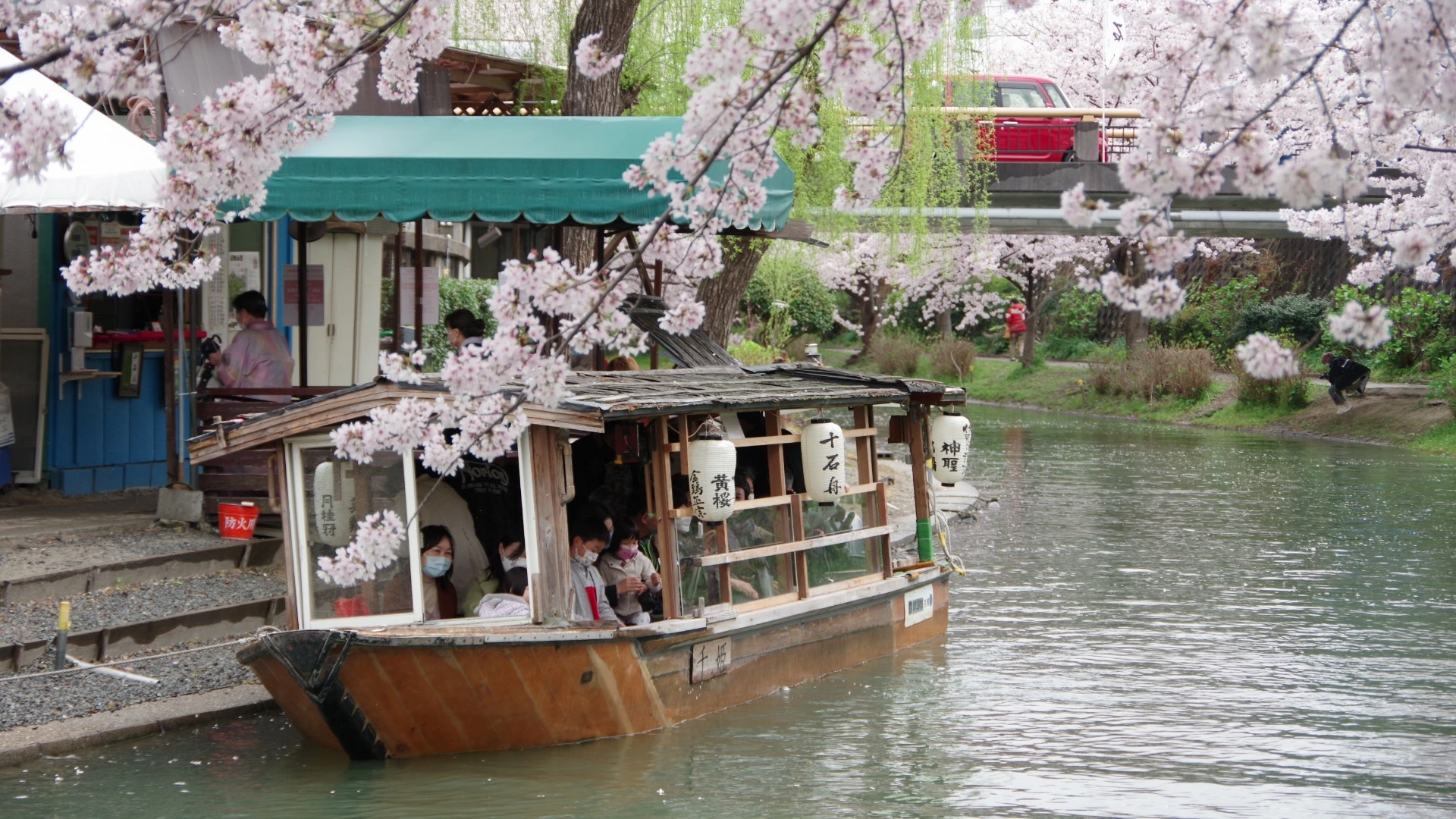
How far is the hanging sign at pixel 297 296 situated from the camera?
1603cm

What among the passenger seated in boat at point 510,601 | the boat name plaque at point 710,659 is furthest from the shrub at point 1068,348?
the passenger seated in boat at point 510,601

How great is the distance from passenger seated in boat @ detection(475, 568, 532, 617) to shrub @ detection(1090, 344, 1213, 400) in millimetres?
26787

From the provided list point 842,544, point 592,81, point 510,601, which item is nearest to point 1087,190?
point 592,81

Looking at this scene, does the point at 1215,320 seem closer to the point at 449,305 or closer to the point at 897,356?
the point at 897,356

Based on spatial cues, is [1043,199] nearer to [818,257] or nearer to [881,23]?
[818,257]

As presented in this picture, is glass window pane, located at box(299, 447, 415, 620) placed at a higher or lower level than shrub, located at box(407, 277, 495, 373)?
lower

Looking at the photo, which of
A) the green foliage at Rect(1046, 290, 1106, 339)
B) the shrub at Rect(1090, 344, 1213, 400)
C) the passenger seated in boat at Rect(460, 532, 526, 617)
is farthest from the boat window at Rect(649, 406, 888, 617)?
the green foliage at Rect(1046, 290, 1106, 339)

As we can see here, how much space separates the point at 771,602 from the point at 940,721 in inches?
51.2

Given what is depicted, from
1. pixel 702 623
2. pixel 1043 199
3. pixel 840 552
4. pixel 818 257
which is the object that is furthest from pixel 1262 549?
pixel 818 257

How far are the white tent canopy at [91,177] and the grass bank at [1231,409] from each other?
20842 millimetres

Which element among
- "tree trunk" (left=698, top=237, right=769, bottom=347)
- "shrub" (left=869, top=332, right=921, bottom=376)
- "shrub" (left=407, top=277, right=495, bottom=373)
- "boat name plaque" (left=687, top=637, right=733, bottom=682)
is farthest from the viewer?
"shrub" (left=869, top=332, right=921, bottom=376)

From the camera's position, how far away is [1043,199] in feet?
86.8

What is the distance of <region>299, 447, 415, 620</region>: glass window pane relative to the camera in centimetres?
855

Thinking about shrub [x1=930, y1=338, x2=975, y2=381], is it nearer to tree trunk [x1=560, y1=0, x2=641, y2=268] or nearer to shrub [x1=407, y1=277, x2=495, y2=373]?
shrub [x1=407, y1=277, x2=495, y2=373]
